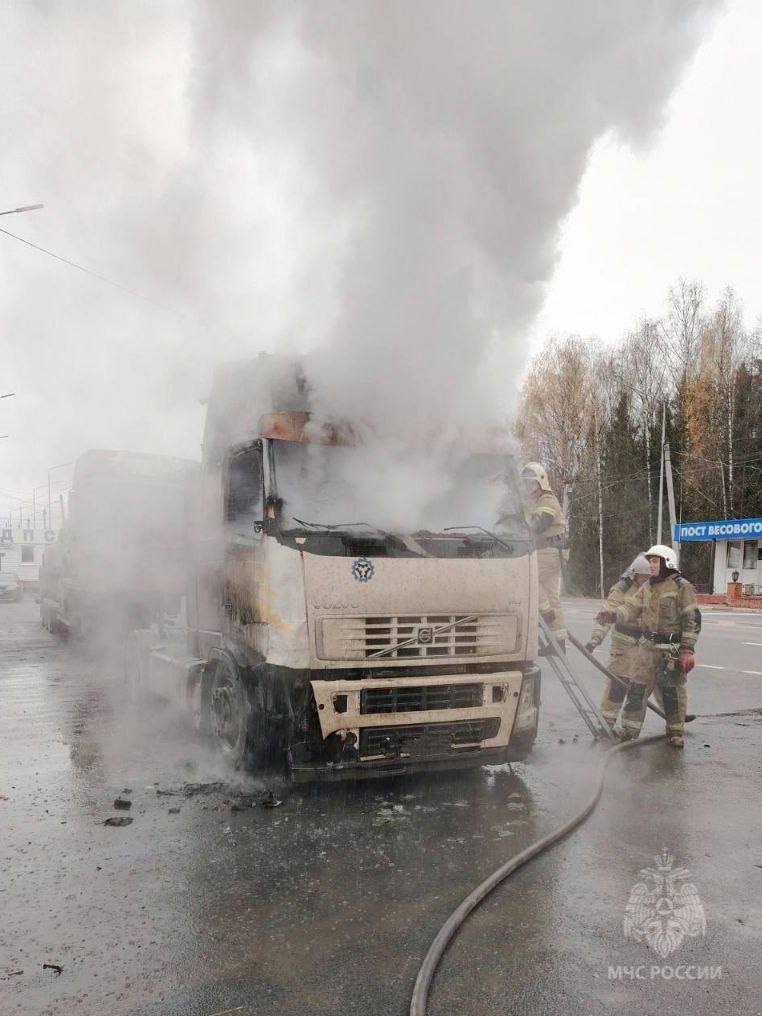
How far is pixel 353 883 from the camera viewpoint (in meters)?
4.16

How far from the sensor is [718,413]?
41.9 metres

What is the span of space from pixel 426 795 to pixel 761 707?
5.06 m

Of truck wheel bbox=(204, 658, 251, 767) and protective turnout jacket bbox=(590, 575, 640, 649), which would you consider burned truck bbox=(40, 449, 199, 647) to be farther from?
protective turnout jacket bbox=(590, 575, 640, 649)

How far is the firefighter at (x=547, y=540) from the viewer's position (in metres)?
7.61

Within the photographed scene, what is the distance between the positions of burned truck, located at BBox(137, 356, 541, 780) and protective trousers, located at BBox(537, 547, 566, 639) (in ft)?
6.17

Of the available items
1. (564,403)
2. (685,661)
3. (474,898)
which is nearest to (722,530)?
(564,403)

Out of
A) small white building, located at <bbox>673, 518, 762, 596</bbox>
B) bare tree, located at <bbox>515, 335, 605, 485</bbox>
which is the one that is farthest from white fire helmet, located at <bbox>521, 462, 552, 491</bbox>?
bare tree, located at <bbox>515, 335, 605, 485</bbox>

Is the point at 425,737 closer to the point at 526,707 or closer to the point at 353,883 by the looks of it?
the point at 526,707

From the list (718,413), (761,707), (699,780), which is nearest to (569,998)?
(699,780)

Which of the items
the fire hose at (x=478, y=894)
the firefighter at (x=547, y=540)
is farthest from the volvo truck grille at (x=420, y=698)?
the firefighter at (x=547, y=540)

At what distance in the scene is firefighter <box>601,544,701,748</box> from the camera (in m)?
7.29

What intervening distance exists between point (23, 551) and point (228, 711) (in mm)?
45198

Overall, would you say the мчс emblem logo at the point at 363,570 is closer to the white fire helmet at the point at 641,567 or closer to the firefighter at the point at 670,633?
the firefighter at the point at 670,633

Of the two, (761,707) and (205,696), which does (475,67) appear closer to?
(205,696)
